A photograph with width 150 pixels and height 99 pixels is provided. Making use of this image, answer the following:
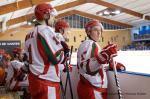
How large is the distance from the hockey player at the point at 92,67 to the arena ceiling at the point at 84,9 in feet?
16.1

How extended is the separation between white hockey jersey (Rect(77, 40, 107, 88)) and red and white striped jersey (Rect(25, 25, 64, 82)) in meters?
→ 0.20

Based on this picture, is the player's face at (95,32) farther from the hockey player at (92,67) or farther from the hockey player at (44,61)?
the hockey player at (44,61)

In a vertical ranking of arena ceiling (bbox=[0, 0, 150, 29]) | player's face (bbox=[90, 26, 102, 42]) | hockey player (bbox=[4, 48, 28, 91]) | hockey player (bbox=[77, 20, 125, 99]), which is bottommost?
hockey player (bbox=[4, 48, 28, 91])

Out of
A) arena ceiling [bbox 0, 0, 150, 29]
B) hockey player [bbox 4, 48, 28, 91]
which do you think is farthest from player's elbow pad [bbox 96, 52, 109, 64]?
arena ceiling [bbox 0, 0, 150, 29]

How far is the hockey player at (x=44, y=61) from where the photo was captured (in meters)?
1.92

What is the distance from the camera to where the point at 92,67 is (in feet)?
6.63

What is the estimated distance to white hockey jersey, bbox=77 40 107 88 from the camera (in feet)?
6.63

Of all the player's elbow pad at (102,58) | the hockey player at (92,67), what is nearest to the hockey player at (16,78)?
the hockey player at (92,67)

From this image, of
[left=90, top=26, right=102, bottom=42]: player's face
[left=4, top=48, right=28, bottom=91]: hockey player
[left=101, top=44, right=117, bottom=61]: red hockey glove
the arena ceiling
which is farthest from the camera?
the arena ceiling

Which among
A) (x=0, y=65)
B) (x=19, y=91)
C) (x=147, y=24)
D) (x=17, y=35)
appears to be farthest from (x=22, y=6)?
(x=147, y=24)

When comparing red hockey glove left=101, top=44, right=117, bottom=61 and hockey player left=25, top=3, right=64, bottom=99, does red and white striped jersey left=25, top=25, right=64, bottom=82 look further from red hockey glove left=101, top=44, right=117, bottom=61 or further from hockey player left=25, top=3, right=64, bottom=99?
red hockey glove left=101, top=44, right=117, bottom=61

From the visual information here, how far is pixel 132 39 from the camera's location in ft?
50.2

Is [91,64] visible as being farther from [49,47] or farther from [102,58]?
[49,47]

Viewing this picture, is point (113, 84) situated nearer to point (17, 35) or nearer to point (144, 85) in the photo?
point (144, 85)
